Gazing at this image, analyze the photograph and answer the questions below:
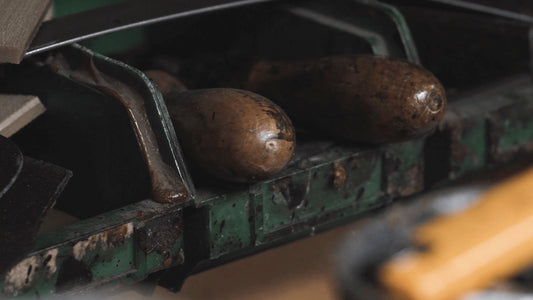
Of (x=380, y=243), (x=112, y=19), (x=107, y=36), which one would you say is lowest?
(x=107, y=36)

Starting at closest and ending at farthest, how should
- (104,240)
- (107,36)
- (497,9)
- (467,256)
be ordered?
1. (467,256)
2. (104,240)
3. (497,9)
4. (107,36)

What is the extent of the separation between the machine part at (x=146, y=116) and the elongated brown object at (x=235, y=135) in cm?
4

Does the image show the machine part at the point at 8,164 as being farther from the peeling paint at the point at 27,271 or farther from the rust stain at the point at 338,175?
the rust stain at the point at 338,175

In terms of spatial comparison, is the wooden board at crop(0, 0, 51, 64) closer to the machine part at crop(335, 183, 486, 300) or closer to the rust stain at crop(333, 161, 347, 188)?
the rust stain at crop(333, 161, 347, 188)

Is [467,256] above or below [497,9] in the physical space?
above

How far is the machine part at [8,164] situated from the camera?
1523 millimetres

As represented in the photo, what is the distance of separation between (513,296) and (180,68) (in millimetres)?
1812

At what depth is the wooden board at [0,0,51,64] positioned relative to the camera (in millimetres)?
1789

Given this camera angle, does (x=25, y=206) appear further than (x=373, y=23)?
No

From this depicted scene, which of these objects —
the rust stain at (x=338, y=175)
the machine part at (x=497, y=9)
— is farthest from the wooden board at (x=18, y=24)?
the machine part at (x=497, y=9)

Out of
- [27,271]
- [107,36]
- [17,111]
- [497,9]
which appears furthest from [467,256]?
[107,36]

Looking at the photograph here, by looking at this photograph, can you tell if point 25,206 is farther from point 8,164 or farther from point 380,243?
point 380,243

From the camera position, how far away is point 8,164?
61.4 inches

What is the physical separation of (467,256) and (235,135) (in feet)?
3.35
